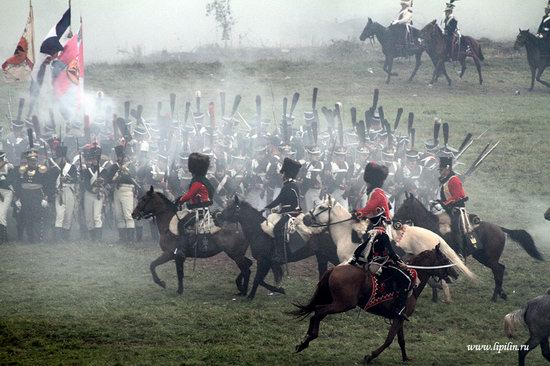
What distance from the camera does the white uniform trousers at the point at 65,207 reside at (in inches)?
985

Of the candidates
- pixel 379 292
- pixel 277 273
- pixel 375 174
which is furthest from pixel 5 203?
pixel 379 292

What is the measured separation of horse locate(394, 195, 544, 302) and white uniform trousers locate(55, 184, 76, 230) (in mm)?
10400

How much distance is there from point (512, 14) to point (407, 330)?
151 ft

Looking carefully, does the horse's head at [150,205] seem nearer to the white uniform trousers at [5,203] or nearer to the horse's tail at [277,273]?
the horse's tail at [277,273]

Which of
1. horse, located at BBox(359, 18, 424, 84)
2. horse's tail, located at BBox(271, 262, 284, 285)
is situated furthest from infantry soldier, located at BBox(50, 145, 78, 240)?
horse, located at BBox(359, 18, 424, 84)

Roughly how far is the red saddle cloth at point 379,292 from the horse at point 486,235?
475cm

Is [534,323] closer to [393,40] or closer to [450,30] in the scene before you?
[450,30]

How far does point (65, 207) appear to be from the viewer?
2505 cm

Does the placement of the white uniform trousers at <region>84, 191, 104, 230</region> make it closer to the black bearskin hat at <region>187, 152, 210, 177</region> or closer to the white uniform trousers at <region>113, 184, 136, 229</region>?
the white uniform trousers at <region>113, 184, 136, 229</region>

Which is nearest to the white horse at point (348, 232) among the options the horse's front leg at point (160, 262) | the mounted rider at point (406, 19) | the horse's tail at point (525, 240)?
Answer: the horse's tail at point (525, 240)

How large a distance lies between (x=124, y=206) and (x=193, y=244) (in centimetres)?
618

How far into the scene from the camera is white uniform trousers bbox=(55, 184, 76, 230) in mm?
25016

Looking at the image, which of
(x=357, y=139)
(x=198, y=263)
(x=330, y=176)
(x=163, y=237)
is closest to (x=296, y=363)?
(x=163, y=237)

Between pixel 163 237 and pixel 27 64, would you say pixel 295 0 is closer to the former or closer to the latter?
pixel 27 64
